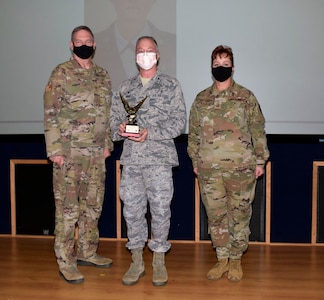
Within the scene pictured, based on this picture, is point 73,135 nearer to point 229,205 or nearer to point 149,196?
point 149,196

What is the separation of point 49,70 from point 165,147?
5.67 feet

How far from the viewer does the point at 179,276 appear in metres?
3.05

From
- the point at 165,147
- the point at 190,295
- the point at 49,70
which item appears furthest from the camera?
the point at 49,70

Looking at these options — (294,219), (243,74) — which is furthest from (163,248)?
(243,74)

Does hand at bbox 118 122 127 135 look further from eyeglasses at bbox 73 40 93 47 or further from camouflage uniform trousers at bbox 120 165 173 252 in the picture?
eyeglasses at bbox 73 40 93 47

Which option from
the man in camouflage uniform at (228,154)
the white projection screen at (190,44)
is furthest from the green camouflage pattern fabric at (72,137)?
the white projection screen at (190,44)

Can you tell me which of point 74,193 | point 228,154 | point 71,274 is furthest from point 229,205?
point 71,274

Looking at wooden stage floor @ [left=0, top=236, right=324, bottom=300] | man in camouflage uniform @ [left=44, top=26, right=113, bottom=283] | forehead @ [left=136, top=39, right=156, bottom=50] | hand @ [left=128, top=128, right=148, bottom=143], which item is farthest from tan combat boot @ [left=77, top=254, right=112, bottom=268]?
forehead @ [left=136, top=39, right=156, bottom=50]

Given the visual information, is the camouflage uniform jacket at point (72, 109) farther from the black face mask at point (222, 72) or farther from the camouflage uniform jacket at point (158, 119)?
the black face mask at point (222, 72)

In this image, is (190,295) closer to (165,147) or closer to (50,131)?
(165,147)

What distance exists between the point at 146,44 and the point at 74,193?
1020 mm

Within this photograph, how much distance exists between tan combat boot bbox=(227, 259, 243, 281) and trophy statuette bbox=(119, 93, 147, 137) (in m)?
1.02

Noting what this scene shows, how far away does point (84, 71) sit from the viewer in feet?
9.79

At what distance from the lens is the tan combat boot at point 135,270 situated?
9.48ft
